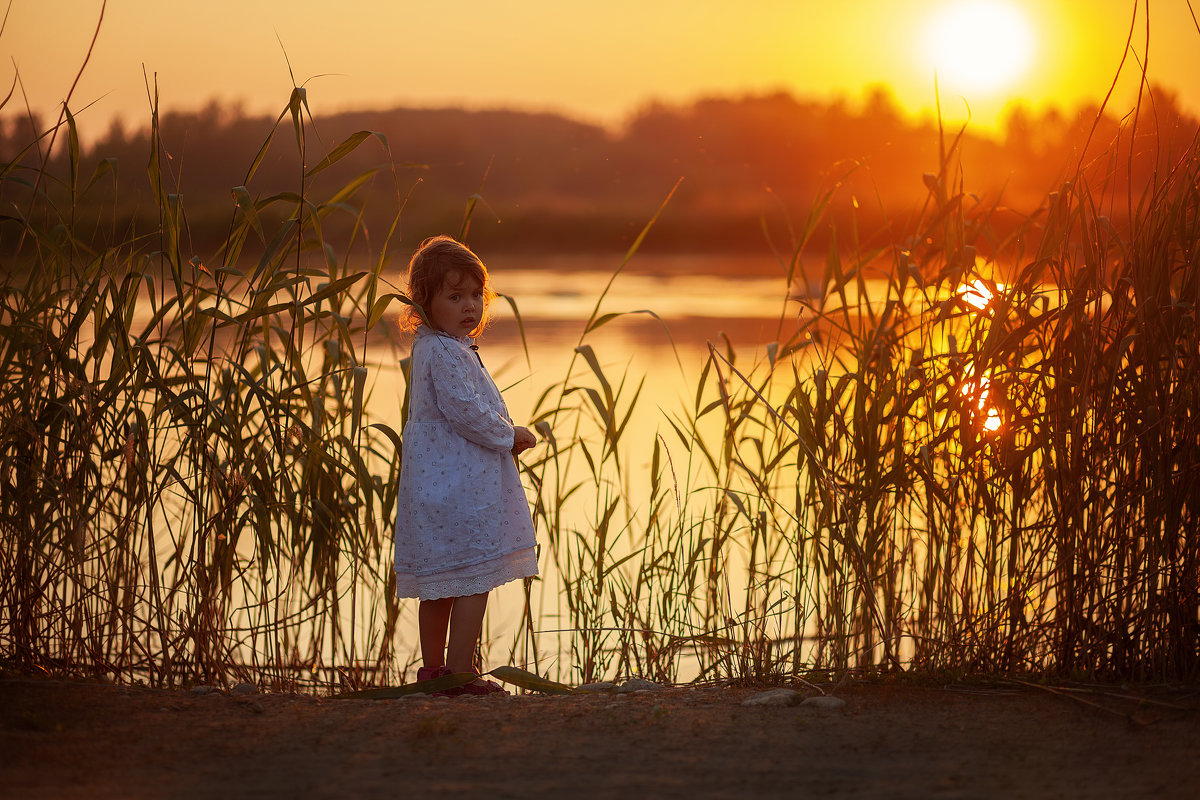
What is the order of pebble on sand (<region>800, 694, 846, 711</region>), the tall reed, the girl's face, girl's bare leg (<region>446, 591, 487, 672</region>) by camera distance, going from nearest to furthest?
Answer: pebble on sand (<region>800, 694, 846, 711</region>) → the tall reed → girl's bare leg (<region>446, 591, 487, 672</region>) → the girl's face

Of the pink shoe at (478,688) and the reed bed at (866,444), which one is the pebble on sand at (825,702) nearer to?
the reed bed at (866,444)

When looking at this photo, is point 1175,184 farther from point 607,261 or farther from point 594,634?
point 607,261

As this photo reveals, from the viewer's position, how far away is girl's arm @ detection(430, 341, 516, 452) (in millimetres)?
2596

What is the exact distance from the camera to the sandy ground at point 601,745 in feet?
5.56

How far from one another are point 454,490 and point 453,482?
20 mm

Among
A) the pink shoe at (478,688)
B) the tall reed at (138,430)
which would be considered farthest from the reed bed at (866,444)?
Result: the pink shoe at (478,688)

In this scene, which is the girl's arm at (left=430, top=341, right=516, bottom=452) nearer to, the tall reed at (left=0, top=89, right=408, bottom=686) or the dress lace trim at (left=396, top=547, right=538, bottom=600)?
the tall reed at (left=0, top=89, right=408, bottom=686)

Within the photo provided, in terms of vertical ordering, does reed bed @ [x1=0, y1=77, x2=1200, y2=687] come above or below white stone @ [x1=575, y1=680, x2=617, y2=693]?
above

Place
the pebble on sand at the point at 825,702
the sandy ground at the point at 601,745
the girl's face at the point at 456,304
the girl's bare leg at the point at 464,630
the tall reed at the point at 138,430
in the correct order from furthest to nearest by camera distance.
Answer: the girl's face at the point at 456,304 < the girl's bare leg at the point at 464,630 < the tall reed at the point at 138,430 < the pebble on sand at the point at 825,702 < the sandy ground at the point at 601,745

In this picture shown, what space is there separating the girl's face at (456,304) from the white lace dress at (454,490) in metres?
0.05

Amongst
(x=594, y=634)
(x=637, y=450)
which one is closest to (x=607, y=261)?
(x=637, y=450)

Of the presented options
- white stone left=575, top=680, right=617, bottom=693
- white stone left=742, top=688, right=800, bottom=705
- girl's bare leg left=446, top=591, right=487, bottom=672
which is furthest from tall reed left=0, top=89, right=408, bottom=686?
white stone left=742, top=688, right=800, bottom=705

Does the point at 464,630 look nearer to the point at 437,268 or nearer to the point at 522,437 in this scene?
the point at 522,437

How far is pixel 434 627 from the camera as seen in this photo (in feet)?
8.73
